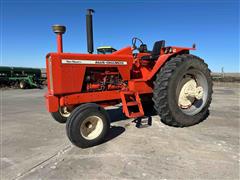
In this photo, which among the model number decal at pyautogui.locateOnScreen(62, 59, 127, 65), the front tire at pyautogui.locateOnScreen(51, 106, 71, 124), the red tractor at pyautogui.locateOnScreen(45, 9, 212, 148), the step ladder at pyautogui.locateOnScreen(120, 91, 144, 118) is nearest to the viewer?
the red tractor at pyautogui.locateOnScreen(45, 9, 212, 148)

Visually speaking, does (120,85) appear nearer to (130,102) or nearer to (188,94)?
(130,102)

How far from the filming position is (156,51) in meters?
5.19

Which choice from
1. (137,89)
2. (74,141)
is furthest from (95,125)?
(137,89)

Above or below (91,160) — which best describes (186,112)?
above

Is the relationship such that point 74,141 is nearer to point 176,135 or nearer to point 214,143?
point 176,135

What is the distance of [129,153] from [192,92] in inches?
89.0

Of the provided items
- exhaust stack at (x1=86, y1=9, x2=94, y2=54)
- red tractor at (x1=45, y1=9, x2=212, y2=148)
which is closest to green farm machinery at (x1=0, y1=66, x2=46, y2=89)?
red tractor at (x1=45, y1=9, x2=212, y2=148)

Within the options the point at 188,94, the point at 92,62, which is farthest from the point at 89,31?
the point at 188,94

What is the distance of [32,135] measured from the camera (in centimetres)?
429

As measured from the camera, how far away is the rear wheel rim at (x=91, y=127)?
11.9 feet

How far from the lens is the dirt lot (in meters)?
2.71

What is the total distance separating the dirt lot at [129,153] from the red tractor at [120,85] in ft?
1.00

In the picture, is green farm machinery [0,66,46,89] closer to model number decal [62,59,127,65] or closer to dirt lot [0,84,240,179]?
dirt lot [0,84,240,179]

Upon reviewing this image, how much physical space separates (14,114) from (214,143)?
521 centimetres
